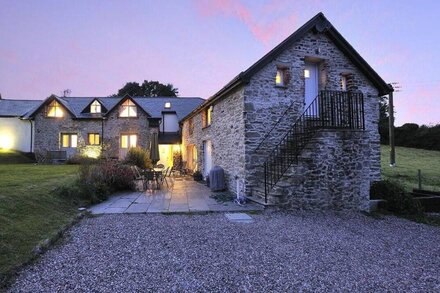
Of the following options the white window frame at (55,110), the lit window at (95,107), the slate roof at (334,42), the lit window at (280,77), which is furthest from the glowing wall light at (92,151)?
the lit window at (280,77)

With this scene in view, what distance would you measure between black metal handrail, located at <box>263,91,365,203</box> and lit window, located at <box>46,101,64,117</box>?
935 inches

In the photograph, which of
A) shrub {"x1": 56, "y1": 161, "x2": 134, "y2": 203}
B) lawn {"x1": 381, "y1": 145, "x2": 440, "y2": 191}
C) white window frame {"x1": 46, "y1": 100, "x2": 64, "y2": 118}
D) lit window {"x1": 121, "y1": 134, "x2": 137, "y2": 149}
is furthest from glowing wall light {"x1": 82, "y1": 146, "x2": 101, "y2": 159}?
lawn {"x1": 381, "y1": 145, "x2": 440, "y2": 191}

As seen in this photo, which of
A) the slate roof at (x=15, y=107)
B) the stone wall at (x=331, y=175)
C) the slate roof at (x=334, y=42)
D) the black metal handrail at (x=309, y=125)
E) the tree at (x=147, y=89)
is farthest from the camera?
the tree at (x=147, y=89)

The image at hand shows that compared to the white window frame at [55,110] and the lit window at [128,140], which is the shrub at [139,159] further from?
the white window frame at [55,110]

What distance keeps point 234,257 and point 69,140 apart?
2624 centimetres

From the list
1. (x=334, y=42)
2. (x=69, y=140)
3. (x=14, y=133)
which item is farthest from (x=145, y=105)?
(x=334, y=42)

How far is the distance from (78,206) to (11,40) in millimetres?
16209

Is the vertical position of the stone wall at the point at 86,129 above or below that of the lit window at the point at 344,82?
below

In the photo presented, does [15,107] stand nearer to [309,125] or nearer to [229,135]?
Result: [229,135]

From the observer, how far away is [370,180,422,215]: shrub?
31.0ft

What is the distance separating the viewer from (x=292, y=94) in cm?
1099

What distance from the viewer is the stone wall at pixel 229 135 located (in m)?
10.6

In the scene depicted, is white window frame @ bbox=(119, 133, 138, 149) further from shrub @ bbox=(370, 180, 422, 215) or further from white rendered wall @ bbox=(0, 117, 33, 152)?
shrub @ bbox=(370, 180, 422, 215)

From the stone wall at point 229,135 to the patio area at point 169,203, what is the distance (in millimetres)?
1151
